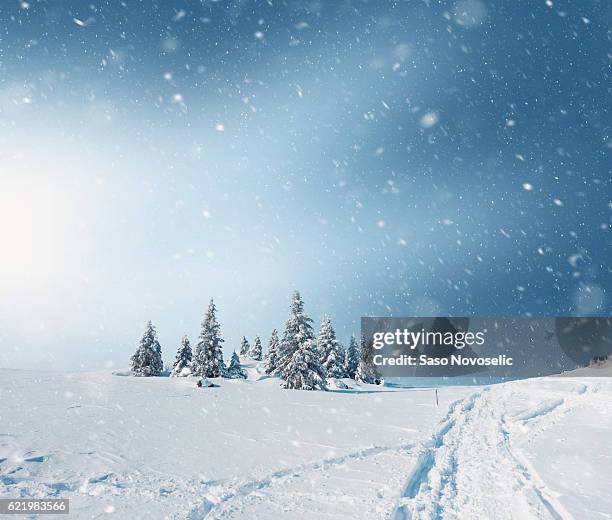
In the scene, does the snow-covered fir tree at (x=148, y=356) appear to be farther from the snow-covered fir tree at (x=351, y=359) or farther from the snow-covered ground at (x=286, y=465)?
the snow-covered ground at (x=286, y=465)

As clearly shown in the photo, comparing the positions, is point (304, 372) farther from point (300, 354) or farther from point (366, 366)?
point (366, 366)

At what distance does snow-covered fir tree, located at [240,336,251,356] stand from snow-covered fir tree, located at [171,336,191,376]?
2501cm

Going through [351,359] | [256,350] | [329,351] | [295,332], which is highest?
[295,332]

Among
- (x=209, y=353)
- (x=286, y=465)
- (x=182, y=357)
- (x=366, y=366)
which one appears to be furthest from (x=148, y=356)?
(x=286, y=465)

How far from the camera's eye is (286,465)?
768 centimetres

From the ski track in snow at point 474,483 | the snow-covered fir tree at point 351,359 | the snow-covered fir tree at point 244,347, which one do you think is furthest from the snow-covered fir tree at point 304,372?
the snow-covered fir tree at point 244,347

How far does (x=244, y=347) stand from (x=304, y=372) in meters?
47.4

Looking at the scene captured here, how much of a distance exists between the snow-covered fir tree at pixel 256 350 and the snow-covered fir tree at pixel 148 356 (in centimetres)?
2202

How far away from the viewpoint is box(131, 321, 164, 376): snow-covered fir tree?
5075cm

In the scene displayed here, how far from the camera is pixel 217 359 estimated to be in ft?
134

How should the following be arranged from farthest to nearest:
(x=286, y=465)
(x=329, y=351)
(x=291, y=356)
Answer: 1. (x=329, y=351)
2. (x=291, y=356)
3. (x=286, y=465)

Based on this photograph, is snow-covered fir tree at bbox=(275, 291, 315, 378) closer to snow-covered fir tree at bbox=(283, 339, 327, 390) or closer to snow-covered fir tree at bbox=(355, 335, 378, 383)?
snow-covered fir tree at bbox=(283, 339, 327, 390)

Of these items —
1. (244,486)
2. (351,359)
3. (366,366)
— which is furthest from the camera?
(351,359)

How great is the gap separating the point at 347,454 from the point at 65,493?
566 cm
